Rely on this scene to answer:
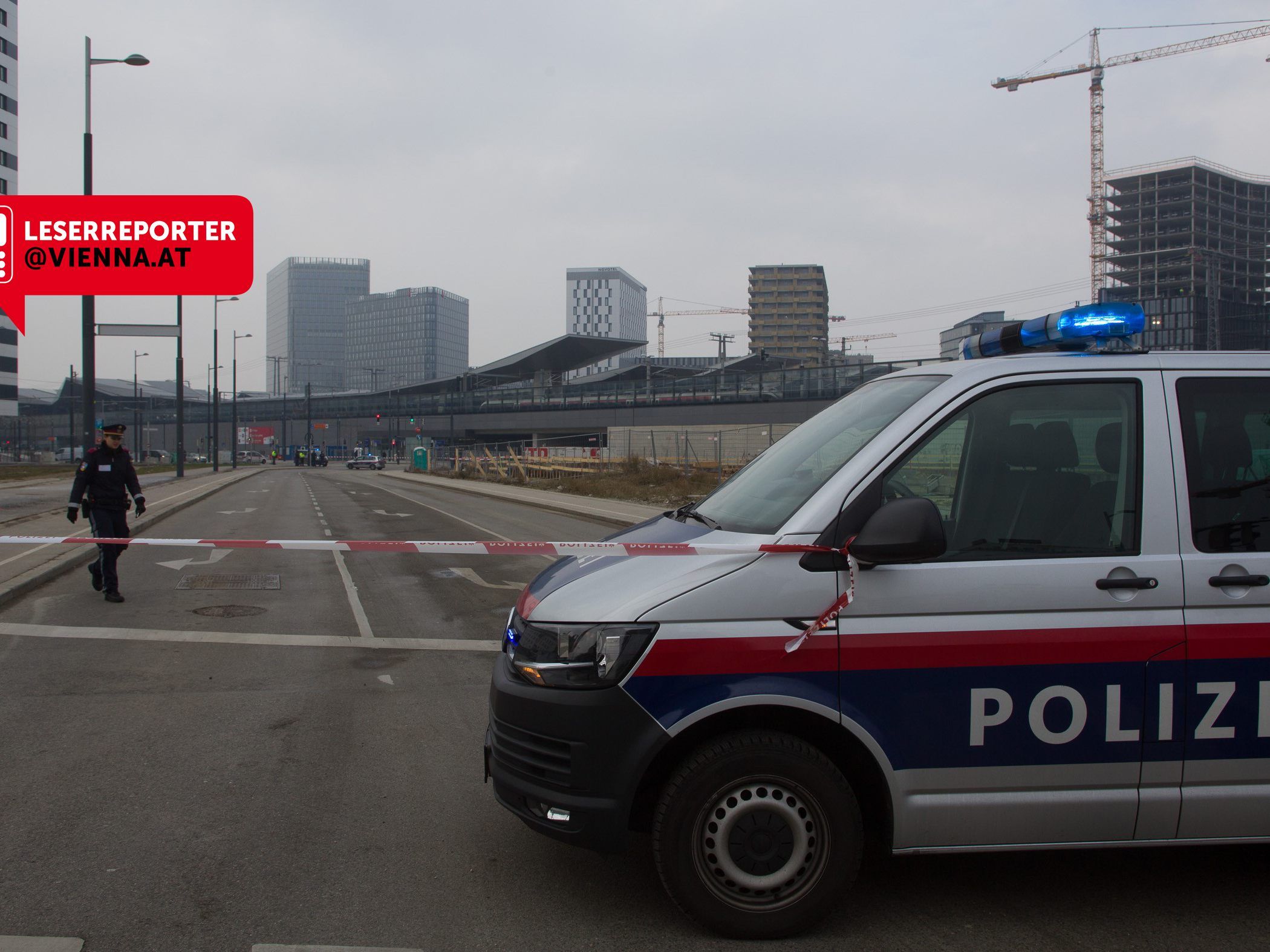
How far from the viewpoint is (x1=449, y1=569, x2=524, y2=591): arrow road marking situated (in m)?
12.3

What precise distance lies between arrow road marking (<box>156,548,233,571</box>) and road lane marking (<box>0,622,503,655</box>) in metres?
4.57

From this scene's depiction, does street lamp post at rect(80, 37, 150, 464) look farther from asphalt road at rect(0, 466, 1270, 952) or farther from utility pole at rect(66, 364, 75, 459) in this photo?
utility pole at rect(66, 364, 75, 459)

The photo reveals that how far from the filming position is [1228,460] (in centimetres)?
349

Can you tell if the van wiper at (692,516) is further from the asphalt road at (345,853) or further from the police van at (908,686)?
A: the asphalt road at (345,853)

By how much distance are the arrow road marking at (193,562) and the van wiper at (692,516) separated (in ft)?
36.4

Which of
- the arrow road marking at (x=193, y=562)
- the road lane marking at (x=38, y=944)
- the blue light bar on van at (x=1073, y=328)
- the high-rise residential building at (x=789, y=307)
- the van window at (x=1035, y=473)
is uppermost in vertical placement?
→ the high-rise residential building at (x=789, y=307)

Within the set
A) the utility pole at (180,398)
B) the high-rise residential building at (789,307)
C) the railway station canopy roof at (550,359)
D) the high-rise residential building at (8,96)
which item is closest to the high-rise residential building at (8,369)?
the high-rise residential building at (8,96)

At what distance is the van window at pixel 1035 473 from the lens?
3414 mm


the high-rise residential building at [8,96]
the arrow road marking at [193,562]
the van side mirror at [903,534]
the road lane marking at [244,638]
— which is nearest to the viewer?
the van side mirror at [903,534]

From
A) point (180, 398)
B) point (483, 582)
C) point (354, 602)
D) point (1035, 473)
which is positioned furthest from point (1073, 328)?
point (180, 398)

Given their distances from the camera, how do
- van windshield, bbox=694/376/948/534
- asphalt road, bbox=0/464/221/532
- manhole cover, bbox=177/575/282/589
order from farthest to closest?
asphalt road, bbox=0/464/221/532
manhole cover, bbox=177/575/282/589
van windshield, bbox=694/376/948/534

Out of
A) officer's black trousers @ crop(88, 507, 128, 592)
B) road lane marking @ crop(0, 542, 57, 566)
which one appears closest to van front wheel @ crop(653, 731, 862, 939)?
officer's black trousers @ crop(88, 507, 128, 592)

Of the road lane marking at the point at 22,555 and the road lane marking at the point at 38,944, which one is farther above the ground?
the road lane marking at the point at 22,555

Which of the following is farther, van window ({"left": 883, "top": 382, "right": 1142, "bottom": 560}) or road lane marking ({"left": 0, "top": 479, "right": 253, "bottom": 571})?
road lane marking ({"left": 0, "top": 479, "right": 253, "bottom": 571})
